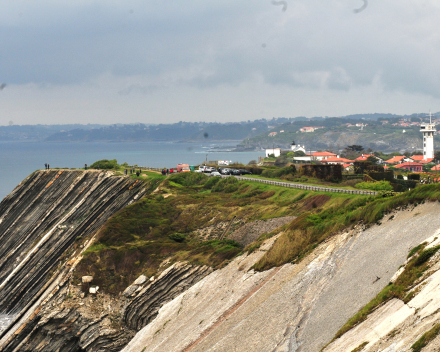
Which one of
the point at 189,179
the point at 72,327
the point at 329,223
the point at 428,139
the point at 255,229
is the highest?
the point at 189,179

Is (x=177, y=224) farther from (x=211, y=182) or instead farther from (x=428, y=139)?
(x=428, y=139)

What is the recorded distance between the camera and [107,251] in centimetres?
4009

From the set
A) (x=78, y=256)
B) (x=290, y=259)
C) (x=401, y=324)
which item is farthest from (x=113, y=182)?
(x=401, y=324)

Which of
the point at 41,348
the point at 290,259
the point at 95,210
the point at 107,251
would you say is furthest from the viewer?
the point at 95,210

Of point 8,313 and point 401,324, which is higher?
point 401,324

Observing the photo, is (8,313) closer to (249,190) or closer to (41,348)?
(41,348)

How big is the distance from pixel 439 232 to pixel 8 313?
1649 inches

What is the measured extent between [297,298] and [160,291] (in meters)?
14.5

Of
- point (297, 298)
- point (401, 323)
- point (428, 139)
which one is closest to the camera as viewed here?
point (401, 323)

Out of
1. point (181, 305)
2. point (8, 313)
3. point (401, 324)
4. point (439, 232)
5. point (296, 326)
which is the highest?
point (439, 232)

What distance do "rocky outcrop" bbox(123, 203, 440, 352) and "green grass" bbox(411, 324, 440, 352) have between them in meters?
5.46

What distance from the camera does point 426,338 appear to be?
42.2ft

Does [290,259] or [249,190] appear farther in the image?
[249,190]

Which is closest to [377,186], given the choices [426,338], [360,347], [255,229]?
[255,229]
